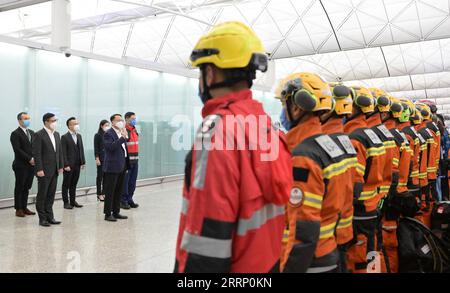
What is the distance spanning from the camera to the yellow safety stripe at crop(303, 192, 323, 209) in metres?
2.49

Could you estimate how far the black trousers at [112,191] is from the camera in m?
7.96

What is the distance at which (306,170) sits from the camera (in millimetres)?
2547

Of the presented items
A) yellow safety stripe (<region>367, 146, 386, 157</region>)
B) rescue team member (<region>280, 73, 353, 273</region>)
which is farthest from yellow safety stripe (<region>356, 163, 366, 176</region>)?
rescue team member (<region>280, 73, 353, 273</region>)

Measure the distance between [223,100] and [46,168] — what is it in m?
6.97

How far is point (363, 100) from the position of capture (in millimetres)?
4297

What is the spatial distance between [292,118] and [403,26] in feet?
51.1

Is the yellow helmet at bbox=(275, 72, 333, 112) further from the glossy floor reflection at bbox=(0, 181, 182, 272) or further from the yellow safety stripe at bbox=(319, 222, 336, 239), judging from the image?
the glossy floor reflection at bbox=(0, 181, 182, 272)

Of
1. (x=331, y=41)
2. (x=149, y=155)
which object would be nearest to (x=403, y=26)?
(x=331, y=41)

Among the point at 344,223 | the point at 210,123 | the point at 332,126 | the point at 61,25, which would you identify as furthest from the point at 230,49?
the point at 61,25

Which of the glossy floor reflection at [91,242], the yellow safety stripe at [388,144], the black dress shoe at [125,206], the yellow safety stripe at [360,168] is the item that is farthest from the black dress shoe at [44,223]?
the yellow safety stripe at [388,144]

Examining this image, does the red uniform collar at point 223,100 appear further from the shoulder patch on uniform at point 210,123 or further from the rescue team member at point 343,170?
the rescue team member at point 343,170

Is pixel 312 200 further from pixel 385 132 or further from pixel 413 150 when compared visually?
pixel 413 150
